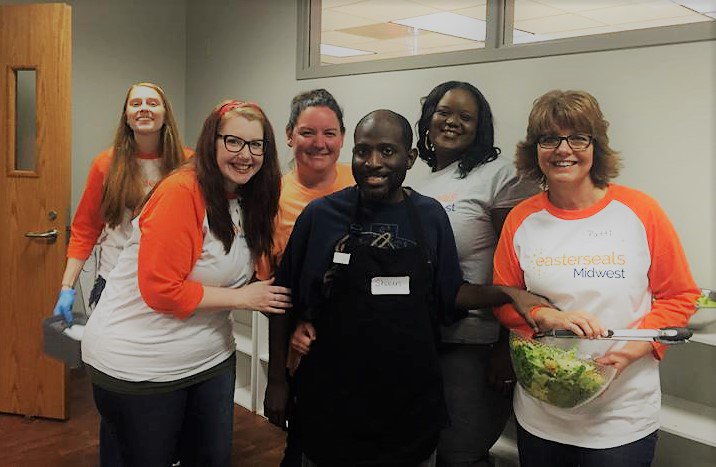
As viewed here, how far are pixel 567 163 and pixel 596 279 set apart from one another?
11.7 inches

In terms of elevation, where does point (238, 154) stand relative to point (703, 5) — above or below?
below

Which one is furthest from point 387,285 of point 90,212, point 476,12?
point 476,12

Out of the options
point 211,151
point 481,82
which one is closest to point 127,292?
point 211,151

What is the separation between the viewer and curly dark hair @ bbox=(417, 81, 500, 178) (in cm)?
206

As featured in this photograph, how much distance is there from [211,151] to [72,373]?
2.75 meters

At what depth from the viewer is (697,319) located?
198 centimetres

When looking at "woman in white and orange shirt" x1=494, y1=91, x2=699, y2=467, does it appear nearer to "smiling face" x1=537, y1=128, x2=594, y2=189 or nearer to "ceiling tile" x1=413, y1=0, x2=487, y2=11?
"smiling face" x1=537, y1=128, x2=594, y2=189

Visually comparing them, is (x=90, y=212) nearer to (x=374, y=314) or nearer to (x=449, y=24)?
(x=374, y=314)

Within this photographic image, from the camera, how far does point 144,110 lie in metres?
2.54

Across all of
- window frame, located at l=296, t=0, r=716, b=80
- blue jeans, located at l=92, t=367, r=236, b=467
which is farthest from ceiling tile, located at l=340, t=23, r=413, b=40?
blue jeans, located at l=92, t=367, r=236, b=467

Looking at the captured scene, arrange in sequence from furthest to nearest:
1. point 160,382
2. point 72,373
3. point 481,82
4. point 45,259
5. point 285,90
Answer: point 72,373 < point 285,90 < point 45,259 < point 481,82 < point 160,382

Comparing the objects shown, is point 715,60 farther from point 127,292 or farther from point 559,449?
point 127,292

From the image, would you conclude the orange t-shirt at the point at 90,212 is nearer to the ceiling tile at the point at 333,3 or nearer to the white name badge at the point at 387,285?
the white name badge at the point at 387,285

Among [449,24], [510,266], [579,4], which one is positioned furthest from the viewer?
[449,24]
